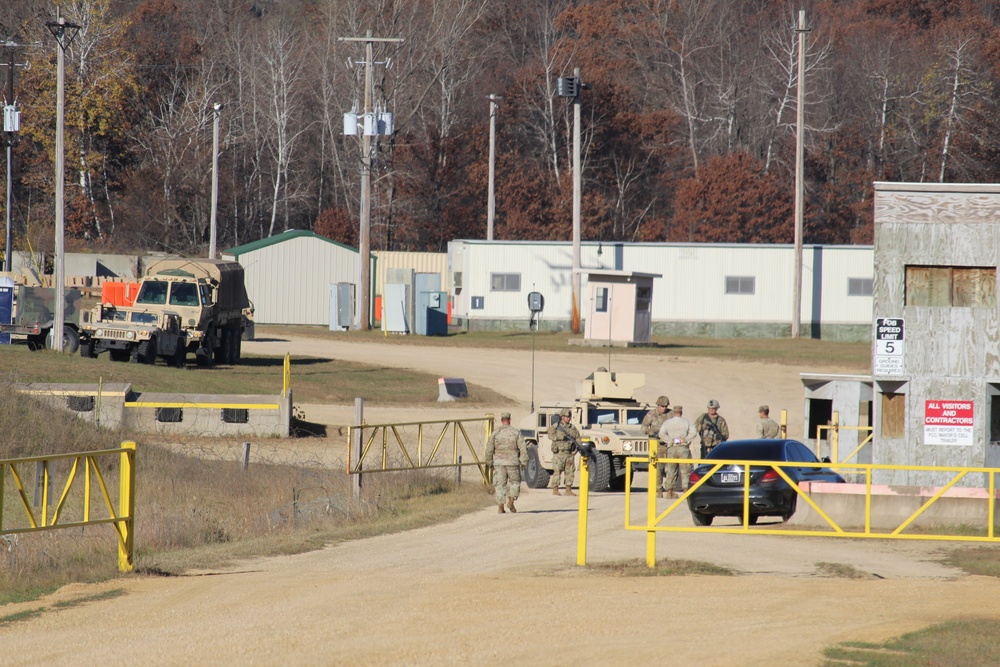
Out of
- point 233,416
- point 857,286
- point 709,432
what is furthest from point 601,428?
point 857,286

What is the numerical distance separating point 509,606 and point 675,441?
28.9ft

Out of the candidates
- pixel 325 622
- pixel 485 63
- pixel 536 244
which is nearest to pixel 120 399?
pixel 325 622

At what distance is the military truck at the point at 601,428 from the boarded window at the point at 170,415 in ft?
23.9

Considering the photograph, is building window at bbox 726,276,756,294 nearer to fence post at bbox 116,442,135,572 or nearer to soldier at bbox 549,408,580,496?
soldier at bbox 549,408,580,496

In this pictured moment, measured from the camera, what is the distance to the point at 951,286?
16891 mm

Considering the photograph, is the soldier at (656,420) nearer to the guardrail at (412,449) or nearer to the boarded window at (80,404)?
the guardrail at (412,449)

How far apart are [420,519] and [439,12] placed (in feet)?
198

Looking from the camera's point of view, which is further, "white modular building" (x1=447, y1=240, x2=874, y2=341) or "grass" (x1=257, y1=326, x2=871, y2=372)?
"white modular building" (x1=447, y1=240, x2=874, y2=341)

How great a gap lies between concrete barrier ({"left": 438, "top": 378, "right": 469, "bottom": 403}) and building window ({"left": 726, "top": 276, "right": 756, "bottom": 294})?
19.3 m

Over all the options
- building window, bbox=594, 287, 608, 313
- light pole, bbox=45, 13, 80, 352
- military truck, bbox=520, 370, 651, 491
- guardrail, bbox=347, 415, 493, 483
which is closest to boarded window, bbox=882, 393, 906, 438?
military truck, bbox=520, 370, 651, 491

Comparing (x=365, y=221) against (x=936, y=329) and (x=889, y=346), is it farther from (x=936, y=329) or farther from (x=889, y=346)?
(x=936, y=329)

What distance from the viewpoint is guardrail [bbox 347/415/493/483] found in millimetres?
19516

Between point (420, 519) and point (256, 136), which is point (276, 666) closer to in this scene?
point (420, 519)

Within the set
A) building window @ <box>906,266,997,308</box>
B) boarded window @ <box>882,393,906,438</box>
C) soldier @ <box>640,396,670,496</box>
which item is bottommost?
soldier @ <box>640,396,670,496</box>
